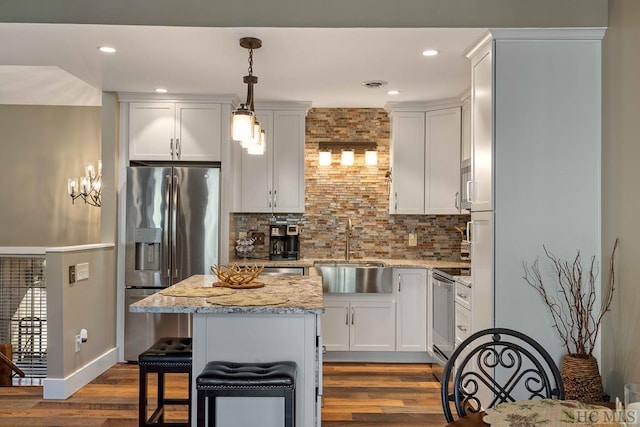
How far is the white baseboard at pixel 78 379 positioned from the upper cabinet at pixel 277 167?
5.95ft

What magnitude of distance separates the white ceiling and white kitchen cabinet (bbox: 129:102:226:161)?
19 cm

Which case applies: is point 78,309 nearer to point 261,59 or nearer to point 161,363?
point 161,363

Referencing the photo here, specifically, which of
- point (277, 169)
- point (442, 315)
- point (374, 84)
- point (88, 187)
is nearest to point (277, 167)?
point (277, 169)

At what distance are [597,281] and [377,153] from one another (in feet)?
9.06

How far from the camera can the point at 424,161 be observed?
5078 millimetres

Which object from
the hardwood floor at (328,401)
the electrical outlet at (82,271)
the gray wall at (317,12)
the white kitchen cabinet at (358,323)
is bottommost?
the hardwood floor at (328,401)

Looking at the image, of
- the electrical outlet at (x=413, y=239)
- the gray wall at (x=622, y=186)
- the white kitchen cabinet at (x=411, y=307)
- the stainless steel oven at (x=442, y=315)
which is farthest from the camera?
the electrical outlet at (x=413, y=239)

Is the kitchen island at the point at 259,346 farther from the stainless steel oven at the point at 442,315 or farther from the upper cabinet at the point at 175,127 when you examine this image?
the upper cabinet at the point at 175,127

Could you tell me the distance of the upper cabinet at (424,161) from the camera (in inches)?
197

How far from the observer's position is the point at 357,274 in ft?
15.4

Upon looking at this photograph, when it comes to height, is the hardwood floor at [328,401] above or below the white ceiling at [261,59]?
below

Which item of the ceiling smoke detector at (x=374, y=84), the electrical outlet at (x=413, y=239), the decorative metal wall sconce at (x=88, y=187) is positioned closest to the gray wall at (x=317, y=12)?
the ceiling smoke detector at (x=374, y=84)

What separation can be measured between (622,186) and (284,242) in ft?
10.5

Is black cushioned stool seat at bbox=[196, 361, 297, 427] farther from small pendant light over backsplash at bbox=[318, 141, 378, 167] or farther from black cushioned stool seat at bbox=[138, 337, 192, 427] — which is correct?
small pendant light over backsplash at bbox=[318, 141, 378, 167]
